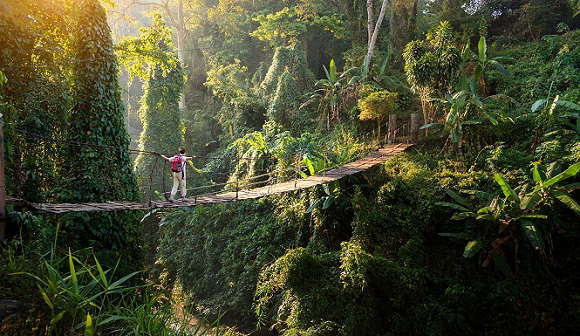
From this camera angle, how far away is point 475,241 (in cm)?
458

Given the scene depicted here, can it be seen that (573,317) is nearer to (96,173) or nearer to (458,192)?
(458,192)

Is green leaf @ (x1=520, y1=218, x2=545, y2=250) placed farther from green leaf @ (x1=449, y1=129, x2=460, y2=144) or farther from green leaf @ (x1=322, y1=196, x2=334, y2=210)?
green leaf @ (x1=322, y1=196, x2=334, y2=210)

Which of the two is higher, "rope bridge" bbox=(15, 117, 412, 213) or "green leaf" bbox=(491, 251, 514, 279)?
"rope bridge" bbox=(15, 117, 412, 213)

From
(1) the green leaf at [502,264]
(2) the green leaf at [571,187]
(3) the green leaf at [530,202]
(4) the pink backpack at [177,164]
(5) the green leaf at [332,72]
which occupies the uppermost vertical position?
(5) the green leaf at [332,72]

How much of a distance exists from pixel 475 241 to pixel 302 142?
14.4 ft

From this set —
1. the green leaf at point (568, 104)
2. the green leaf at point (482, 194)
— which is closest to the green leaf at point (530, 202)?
the green leaf at point (482, 194)

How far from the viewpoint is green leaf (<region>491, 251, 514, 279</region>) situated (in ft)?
14.4

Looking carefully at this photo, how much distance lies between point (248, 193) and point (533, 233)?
11.5 feet

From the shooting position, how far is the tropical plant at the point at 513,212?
13.7 feet

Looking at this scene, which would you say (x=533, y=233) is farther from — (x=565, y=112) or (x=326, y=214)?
(x=326, y=214)

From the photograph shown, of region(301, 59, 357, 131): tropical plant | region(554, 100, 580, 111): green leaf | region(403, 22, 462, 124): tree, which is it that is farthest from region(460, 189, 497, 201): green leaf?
region(301, 59, 357, 131): tropical plant

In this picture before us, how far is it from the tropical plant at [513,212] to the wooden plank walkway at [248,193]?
66.4 inches

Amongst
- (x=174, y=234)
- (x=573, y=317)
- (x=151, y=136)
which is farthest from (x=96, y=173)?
(x=151, y=136)

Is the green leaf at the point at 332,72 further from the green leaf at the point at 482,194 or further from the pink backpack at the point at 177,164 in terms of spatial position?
the pink backpack at the point at 177,164
